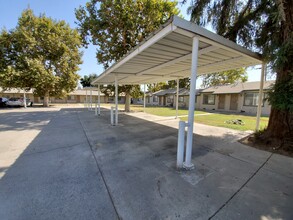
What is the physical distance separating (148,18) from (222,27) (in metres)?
7.76

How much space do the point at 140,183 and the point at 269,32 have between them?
6337mm

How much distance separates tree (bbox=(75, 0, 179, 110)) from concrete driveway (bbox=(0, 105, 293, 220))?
10334 millimetres

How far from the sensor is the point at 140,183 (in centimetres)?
263

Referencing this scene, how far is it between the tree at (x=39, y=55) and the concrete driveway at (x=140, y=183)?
1796cm

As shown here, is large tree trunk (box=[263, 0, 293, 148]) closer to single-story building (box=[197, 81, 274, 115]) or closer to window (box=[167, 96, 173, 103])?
single-story building (box=[197, 81, 274, 115])

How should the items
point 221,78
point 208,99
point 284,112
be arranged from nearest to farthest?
point 284,112 → point 208,99 → point 221,78

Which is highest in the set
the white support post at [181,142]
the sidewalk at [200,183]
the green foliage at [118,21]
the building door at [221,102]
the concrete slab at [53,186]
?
the green foliage at [118,21]

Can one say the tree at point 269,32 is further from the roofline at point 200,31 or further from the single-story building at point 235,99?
the single-story building at point 235,99

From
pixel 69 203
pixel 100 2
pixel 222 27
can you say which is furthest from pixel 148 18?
pixel 69 203

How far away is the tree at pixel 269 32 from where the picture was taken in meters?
3.73

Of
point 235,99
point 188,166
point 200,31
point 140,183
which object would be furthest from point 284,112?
point 235,99

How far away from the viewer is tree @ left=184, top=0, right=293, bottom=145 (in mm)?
3732

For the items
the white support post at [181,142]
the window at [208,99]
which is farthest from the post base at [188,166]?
the window at [208,99]

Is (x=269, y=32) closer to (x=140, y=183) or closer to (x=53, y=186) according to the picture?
(x=140, y=183)
